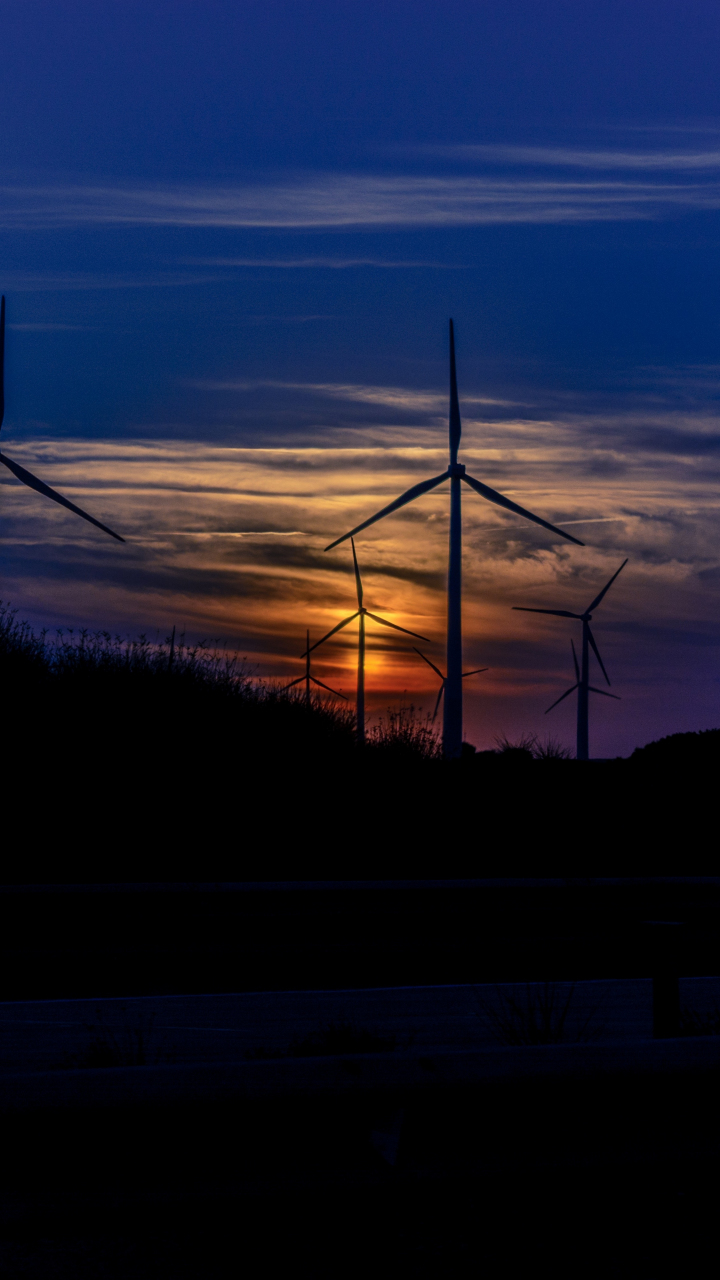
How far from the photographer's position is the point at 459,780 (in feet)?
85.4

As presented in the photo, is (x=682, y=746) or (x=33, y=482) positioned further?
(x=682, y=746)

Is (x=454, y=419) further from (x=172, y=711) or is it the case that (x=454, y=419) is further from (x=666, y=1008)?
(x=666, y=1008)

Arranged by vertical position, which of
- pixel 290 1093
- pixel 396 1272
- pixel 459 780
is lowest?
pixel 396 1272

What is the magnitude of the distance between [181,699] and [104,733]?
345 centimetres

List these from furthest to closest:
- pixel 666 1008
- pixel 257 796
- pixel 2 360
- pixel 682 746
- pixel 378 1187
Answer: pixel 682 746 → pixel 2 360 → pixel 257 796 → pixel 666 1008 → pixel 378 1187

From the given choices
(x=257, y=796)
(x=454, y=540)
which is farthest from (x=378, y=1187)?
(x=454, y=540)

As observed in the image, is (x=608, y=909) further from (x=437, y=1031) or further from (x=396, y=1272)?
(x=396, y=1272)

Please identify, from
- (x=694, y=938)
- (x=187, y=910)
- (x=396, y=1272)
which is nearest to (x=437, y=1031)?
(x=396, y=1272)

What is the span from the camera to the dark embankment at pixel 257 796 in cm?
2002

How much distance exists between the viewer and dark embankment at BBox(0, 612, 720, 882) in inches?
788

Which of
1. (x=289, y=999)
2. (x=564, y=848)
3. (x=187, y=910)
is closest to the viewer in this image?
(x=289, y=999)

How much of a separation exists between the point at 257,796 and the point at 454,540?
14.5m

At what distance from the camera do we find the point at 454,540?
34.9m

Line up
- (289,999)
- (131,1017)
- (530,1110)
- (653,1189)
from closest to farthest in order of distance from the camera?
(653,1189), (530,1110), (131,1017), (289,999)
